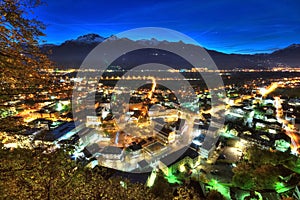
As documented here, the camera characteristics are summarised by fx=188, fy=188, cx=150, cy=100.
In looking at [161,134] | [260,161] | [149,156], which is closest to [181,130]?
[161,134]

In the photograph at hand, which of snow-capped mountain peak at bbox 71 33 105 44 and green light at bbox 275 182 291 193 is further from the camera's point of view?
snow-capped mountain peak at bbox 71 33 105 44

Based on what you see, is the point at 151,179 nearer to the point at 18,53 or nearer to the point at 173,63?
the point at 18,53

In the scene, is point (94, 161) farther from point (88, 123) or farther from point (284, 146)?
point (284, 146)

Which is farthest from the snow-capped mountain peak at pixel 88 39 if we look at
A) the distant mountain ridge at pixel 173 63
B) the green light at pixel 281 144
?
the green light at pixel 281 144

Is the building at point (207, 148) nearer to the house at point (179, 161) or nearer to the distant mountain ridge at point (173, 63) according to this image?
the house at point (179, 161)

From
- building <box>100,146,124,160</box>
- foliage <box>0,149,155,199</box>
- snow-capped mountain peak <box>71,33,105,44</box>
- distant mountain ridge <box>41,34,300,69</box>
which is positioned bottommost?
building <box>100,146,124,160</box>

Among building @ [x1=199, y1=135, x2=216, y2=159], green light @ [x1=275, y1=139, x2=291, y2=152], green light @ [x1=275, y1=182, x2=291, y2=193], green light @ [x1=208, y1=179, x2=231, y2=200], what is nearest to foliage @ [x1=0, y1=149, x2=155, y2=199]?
green light @ [x1=208, y1=179, x2=231, y2=200]

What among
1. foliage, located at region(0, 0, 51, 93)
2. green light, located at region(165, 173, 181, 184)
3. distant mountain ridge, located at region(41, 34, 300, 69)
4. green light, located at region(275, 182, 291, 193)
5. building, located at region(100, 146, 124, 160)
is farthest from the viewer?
distant mountain ridge, located at region(41, 34, 300, 69)

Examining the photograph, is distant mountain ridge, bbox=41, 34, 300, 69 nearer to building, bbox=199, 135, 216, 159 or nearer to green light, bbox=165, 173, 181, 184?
building, bbox=199, 135, 216, 159

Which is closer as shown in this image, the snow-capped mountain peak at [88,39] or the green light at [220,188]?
the green light at [220,188]

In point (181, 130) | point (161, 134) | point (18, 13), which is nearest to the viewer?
point (18, 13)

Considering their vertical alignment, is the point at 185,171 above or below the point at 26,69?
below
